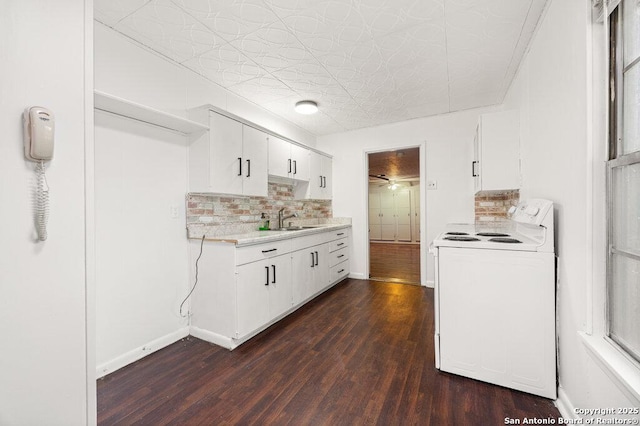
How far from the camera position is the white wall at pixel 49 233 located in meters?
0.82

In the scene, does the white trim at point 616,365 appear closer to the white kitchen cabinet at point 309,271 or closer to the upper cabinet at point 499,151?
the upper cabinet at point 499,151

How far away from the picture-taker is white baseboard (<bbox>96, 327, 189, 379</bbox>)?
6.29 ft

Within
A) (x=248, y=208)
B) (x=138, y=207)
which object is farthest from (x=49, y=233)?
(x=248, y=208)

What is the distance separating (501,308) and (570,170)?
91 centimetres

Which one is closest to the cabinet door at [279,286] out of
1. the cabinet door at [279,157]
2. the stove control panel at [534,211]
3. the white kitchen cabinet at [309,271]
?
the white kitchen cabinet at [309,271]

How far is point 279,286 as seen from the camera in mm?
2744

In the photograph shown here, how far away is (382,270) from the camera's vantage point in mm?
5074

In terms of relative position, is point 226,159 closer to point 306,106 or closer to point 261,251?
point 261,251

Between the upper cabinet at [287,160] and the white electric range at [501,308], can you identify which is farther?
the upper cabinet at [287,160]

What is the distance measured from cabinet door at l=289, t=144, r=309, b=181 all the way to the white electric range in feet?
7.41

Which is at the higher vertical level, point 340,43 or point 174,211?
point 340,43

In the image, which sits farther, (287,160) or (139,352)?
(287,160)

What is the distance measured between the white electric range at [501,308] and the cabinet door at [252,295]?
153cm

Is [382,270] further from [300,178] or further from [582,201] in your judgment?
[582,201]
